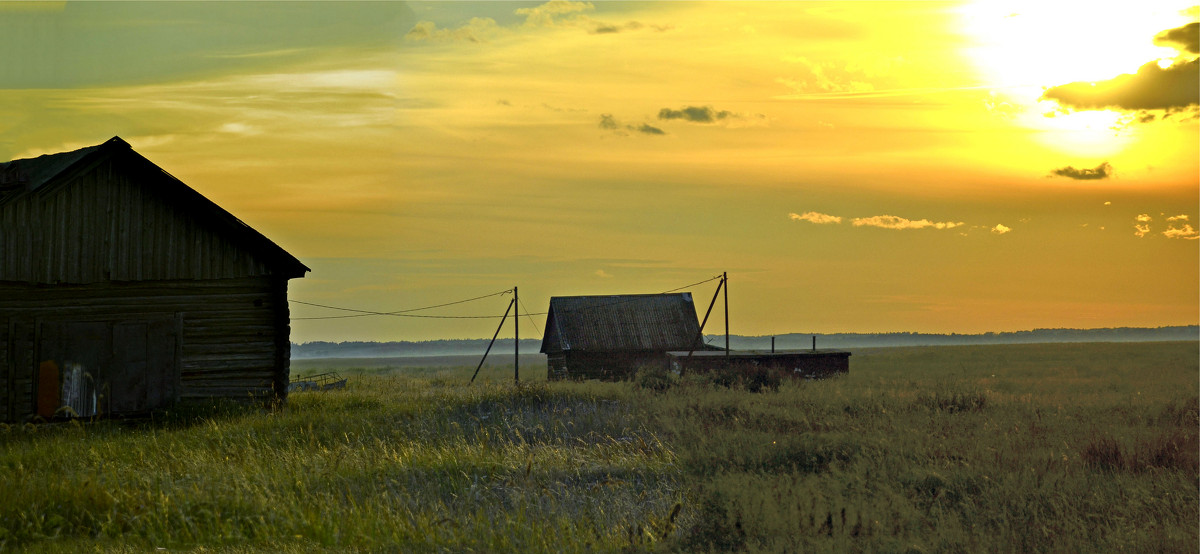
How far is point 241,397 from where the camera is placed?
71.3 ft

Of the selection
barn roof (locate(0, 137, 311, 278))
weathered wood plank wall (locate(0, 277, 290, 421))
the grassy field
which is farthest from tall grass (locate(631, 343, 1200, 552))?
barn roof (locate(0, 137, 311, 278))

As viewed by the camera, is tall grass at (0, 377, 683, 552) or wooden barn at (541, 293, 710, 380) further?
wooden barn at (541, 293, 710, 380)

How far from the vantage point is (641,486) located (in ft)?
35.0

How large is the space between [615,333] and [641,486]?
3005 centimetres

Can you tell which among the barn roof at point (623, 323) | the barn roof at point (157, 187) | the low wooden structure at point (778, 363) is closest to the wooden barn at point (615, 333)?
the barn roof at point (623, 323)

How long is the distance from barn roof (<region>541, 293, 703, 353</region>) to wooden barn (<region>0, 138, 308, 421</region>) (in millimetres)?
19333

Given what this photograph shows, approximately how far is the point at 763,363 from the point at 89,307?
69.7 feet

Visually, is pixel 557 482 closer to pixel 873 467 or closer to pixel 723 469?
pixel 723 469

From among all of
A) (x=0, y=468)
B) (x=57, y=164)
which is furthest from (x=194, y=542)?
(x=57, y=164)

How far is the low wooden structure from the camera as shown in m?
32.3

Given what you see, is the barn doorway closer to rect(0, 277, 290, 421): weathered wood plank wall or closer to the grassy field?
rect(0, 277, 290, 421): weathered wood plank wall

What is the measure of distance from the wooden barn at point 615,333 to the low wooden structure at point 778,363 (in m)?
5.49

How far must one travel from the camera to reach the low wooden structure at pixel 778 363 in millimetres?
32281

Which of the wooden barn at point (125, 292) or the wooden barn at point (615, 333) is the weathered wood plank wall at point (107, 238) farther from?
the wooden barn at point (615, 333)
